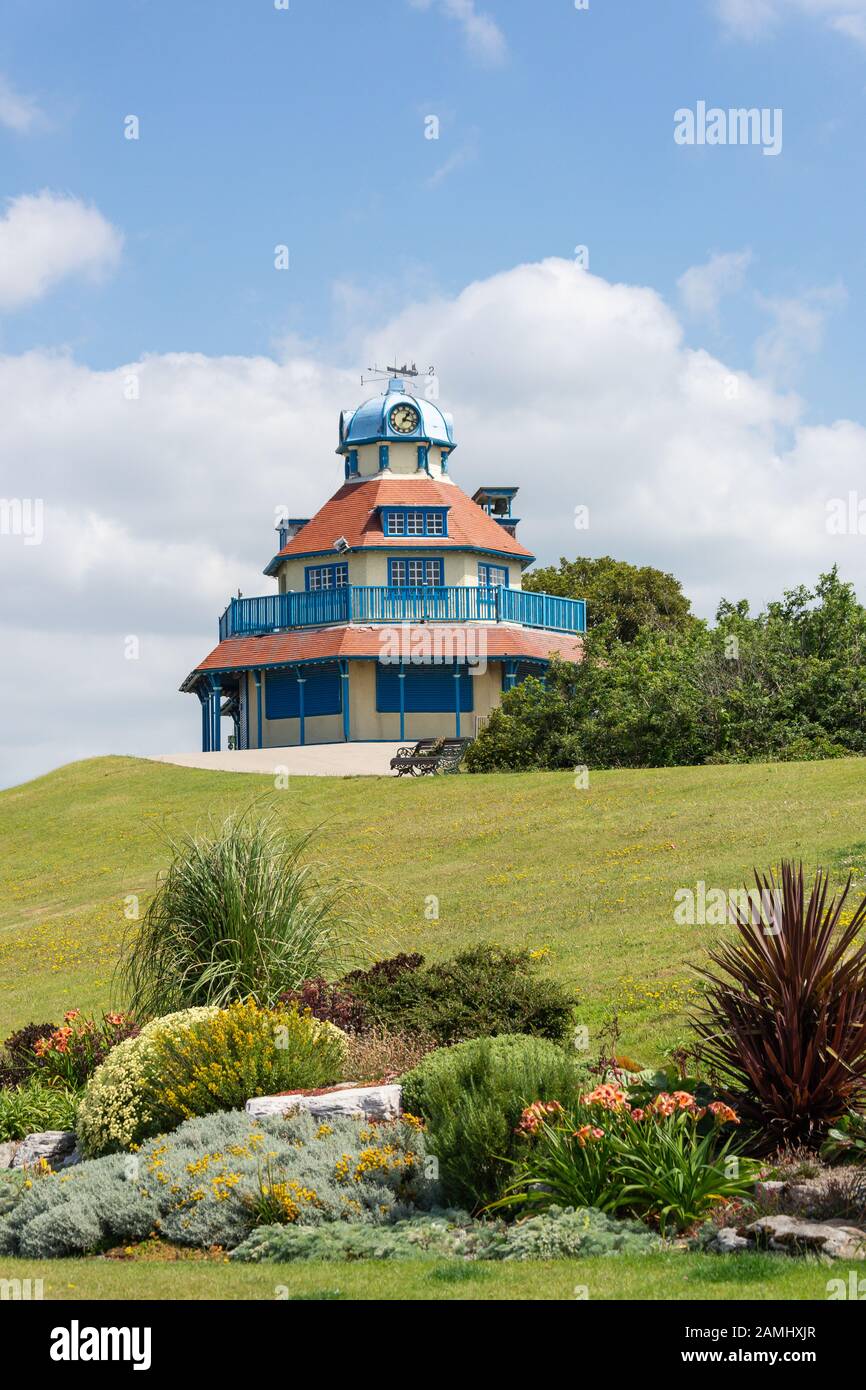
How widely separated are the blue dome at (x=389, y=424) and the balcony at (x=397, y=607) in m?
7.27

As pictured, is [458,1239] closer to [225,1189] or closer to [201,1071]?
[225,1189]

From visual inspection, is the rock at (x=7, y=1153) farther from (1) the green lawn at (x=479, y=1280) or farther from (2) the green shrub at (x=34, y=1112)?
(1) the green lawn at (x=479, y=1280)

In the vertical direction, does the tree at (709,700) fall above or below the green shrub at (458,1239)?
above

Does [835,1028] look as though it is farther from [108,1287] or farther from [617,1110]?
[108,1287]

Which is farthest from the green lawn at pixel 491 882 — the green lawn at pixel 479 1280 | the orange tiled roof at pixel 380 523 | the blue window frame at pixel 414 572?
the orange tiled roof at pixel 380 523

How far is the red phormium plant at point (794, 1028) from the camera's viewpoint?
976 cm

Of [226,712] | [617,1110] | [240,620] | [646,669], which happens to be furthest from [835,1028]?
[226,712]

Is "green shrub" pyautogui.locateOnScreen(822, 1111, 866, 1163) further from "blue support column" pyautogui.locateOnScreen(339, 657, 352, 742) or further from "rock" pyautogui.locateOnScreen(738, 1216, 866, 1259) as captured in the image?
"blue support column" pyautogui.locateOnScreen(339, 657, 352, 742)

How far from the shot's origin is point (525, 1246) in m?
8.52

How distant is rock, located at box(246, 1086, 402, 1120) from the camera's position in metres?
10.8

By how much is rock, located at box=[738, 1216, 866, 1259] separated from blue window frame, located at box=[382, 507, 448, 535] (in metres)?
45.0

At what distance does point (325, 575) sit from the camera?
2096 inches

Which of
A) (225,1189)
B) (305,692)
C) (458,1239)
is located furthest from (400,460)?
(458,1239)
